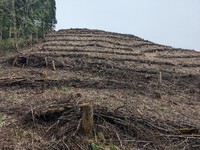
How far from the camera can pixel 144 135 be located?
7027 mm

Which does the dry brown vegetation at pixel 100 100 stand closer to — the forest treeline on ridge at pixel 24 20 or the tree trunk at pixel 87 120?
the tree trunk at pixel 87 120

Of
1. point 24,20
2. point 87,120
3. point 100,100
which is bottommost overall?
point 100,100

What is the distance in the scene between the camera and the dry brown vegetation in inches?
265

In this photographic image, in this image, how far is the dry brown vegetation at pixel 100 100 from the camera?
6723mm

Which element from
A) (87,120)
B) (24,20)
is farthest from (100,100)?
(24,20)

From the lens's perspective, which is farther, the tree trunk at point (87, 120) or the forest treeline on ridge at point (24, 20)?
A: the forest treeline on ridge at point (24, 20)

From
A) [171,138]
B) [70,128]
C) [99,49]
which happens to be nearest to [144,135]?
[171,138]

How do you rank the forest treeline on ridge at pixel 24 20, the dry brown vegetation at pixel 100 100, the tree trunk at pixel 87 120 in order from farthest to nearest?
the forest treeline on ridge at pixel 24 20 < the dry brown vegetation at pixel 100 100 < the tree trunk at pixel 87 120

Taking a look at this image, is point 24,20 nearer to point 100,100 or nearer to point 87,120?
point 100,100

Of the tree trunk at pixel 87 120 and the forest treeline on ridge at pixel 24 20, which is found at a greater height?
the forest treeline on ridge at pixel 24 20

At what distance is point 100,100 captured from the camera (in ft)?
29.2

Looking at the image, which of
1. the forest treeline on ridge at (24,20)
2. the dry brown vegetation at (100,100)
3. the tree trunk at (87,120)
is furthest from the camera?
the forest treeline on ridge at (24,20)

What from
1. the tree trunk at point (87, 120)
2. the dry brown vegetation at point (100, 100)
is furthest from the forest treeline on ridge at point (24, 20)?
the tree trunk at point (87, 120)

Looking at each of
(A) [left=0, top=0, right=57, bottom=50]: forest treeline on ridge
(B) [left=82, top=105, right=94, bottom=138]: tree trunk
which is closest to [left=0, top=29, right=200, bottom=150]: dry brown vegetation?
(B) [left=82, top=105, right=94, bottom=138]: tree trunk
